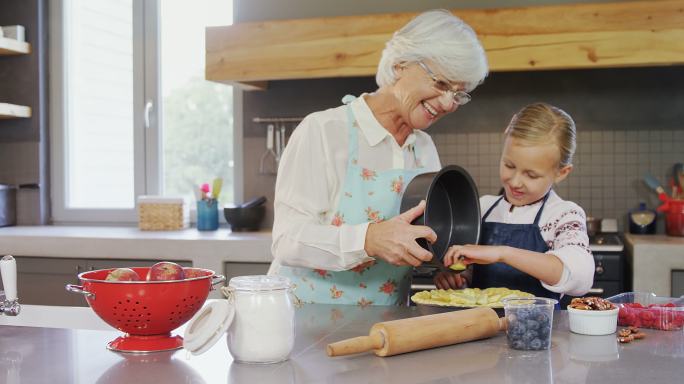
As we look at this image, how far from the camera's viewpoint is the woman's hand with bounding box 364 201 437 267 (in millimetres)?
1708

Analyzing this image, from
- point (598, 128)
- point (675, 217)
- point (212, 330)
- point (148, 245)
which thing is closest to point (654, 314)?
point (212, 330)

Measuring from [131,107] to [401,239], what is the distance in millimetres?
3111

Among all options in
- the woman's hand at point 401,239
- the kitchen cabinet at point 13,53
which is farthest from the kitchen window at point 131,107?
the woman's hand at point 401,239

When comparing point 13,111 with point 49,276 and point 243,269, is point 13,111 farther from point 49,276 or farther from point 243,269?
point 243,269

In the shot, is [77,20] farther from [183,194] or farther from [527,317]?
[527,317]

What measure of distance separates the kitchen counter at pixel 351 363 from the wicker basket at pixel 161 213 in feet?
8.05

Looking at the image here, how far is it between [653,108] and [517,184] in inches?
80.7

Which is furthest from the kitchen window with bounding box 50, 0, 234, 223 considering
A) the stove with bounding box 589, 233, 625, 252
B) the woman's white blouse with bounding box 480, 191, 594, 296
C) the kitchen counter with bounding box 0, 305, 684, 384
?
the kitchen counter with bounding box 0, 305, 684, 384

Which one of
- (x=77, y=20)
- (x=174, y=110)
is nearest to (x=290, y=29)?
(x=174, y=110)

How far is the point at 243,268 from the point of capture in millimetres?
3506

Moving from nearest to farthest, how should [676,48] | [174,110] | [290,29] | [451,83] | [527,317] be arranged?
1. [527,317]
2. [451,83]
3. [676,48]
4. [290,29]
5. [174,110]

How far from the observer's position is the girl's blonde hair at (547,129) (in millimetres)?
2000

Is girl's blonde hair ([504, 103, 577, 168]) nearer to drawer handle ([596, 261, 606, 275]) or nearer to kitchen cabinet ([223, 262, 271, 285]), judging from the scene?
Result: drawer handle ([596, 261, 606, 275])

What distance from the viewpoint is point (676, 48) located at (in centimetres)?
321
